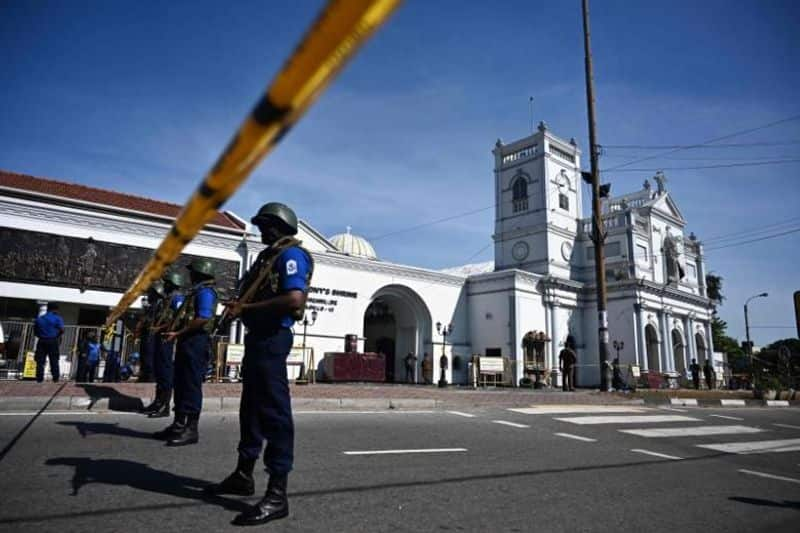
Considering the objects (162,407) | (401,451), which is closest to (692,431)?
(401,451)

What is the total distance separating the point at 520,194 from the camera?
36.5 meters

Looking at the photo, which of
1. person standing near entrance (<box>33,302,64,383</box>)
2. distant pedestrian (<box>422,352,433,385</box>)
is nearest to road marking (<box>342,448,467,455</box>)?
person standing near entrance (<box>33,302,64,383</box>)

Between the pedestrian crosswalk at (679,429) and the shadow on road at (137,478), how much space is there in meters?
5.42

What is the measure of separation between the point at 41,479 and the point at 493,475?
3579 millimetres

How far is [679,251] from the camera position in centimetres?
4050

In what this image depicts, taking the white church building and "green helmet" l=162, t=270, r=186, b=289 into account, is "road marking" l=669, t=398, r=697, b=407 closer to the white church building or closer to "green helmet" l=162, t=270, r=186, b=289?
the white church building

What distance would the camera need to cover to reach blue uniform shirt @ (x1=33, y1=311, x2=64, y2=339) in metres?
11.2

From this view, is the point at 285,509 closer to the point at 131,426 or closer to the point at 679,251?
the point at 131,426

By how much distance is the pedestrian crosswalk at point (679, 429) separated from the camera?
7.42 metres

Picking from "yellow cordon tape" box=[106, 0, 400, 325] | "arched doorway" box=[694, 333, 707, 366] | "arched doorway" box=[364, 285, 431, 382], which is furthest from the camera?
"arched doorway" box=[694, 333, 707, 366]

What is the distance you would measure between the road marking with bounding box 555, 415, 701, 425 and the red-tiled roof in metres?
14.7

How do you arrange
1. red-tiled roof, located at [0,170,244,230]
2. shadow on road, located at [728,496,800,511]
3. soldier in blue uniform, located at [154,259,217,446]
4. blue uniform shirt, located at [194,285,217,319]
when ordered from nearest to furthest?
1. shadow on road, located at [728,496,800,511]
2. soldier in blue uniform, located at [154,259,217,446]
3. blue uniform shirt, located at [194,285,217,319]
4. red-tiled roof, located at [0,170,244,230]

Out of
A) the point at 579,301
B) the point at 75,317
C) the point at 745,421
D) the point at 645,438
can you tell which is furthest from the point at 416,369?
the point at 645,438

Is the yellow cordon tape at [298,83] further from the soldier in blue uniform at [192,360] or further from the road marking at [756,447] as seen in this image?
the road marking at [756,447]
